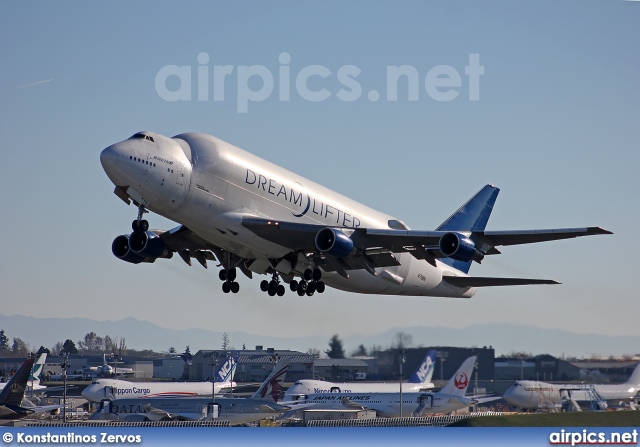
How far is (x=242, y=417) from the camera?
54.6 meters

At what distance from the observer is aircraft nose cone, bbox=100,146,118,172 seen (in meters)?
31.7

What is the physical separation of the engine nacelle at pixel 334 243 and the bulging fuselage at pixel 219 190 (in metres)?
1.60

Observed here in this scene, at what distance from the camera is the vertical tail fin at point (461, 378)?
208 ft

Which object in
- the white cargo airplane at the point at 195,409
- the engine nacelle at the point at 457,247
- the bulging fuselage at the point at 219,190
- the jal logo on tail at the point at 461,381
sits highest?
the bulging fuselage at the point at 219,190

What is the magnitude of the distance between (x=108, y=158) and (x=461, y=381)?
38.5 metres

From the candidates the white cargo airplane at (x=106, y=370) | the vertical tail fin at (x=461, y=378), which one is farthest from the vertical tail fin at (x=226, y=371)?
the white cargo airplane at (x=106, y=370)

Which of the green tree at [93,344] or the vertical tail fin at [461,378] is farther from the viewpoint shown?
the green tree at [93,344]

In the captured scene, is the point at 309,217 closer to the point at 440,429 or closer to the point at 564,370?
the point at 440,429

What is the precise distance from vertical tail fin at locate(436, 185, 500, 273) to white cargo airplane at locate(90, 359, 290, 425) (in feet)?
51.2

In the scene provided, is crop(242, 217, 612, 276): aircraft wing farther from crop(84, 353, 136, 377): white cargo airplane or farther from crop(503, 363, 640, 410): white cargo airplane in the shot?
crop(84, 353, 136, 377): white cargo airplane

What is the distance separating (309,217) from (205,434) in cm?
1190

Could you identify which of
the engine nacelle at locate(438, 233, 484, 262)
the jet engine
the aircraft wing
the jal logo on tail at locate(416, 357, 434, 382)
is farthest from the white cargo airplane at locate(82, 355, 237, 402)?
the engine nacelle at locate(438, 233, 484, 262)

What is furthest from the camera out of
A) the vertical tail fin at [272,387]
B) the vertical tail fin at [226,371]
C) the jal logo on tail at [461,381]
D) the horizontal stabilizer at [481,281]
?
the vertical tail fin at [226,371]

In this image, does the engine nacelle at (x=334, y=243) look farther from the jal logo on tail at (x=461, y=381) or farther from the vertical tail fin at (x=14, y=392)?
the jal logo on tail at (x=461, y=381)
